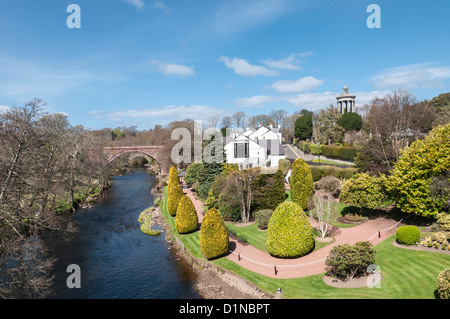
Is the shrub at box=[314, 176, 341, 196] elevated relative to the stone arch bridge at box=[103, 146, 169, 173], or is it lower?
lower

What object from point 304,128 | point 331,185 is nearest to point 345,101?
point 304,128

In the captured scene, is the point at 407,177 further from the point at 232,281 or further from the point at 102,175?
the point at 102,175

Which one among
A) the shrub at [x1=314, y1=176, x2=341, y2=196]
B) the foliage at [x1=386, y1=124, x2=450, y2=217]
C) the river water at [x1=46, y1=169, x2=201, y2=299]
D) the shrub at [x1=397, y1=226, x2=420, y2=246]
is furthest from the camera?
the shrub at [x1=314, y1=176, x2=341, y2=196]

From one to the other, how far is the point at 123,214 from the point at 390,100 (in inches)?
1684

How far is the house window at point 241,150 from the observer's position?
57.1 m

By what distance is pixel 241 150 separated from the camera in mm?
57250

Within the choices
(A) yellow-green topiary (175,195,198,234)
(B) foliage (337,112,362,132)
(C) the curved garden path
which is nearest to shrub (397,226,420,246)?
(C) the curved garden path

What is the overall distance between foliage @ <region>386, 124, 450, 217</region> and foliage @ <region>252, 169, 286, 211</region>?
11.4 m

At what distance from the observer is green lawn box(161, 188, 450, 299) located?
47.7 feet

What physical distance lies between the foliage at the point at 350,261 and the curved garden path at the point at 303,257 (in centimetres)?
152

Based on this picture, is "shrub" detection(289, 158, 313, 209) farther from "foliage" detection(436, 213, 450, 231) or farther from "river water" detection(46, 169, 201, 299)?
"river water" detection(46, 169, 201, 299)

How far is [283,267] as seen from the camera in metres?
19.2

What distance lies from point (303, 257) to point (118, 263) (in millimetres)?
15836
